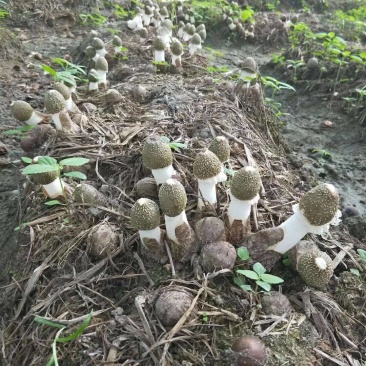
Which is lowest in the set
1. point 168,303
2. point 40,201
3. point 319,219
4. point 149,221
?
point 40,201

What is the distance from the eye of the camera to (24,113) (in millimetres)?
4391

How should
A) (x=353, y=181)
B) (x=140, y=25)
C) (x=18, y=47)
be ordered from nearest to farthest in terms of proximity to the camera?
(x=353, y=181) < (x=18, y=47) < (x=140, y=25)

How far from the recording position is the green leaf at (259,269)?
8.72 ft

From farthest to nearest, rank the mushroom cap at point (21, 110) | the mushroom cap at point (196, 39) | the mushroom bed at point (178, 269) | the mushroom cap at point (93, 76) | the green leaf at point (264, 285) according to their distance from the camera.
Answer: the mushroom cap at point (196, 39) < the mushroom cap at point (93, 76) < the mushroom cap at point (21, 110) < the green leaf at point (264, 285) < the mushroom bed at point (178, 269)

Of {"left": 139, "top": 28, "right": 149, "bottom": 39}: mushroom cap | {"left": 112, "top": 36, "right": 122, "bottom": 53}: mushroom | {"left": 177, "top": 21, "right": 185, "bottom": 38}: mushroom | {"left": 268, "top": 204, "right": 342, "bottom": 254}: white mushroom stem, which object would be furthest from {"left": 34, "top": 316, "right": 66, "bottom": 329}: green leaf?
{"left": 177, "top": 21, "right": 185, "bottom": 38}: mushroom

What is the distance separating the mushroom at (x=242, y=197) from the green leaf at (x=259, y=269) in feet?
1.10

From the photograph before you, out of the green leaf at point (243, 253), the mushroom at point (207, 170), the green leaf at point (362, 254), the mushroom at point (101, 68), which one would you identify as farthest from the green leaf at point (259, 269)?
the mushroom at point (101, 68)

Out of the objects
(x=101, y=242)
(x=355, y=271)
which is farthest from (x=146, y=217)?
(x=355, y=271)

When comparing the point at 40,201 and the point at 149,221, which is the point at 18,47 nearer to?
the point at 40,201

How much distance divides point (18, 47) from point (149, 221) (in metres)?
7.04

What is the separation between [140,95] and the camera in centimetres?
543

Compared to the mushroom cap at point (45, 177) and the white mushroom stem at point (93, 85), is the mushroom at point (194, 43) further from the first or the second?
the mushroom cap at point (45, 177)

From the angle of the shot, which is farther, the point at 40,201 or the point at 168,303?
the point at 40,201

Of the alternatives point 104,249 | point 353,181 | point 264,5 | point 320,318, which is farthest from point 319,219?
point 264,5
